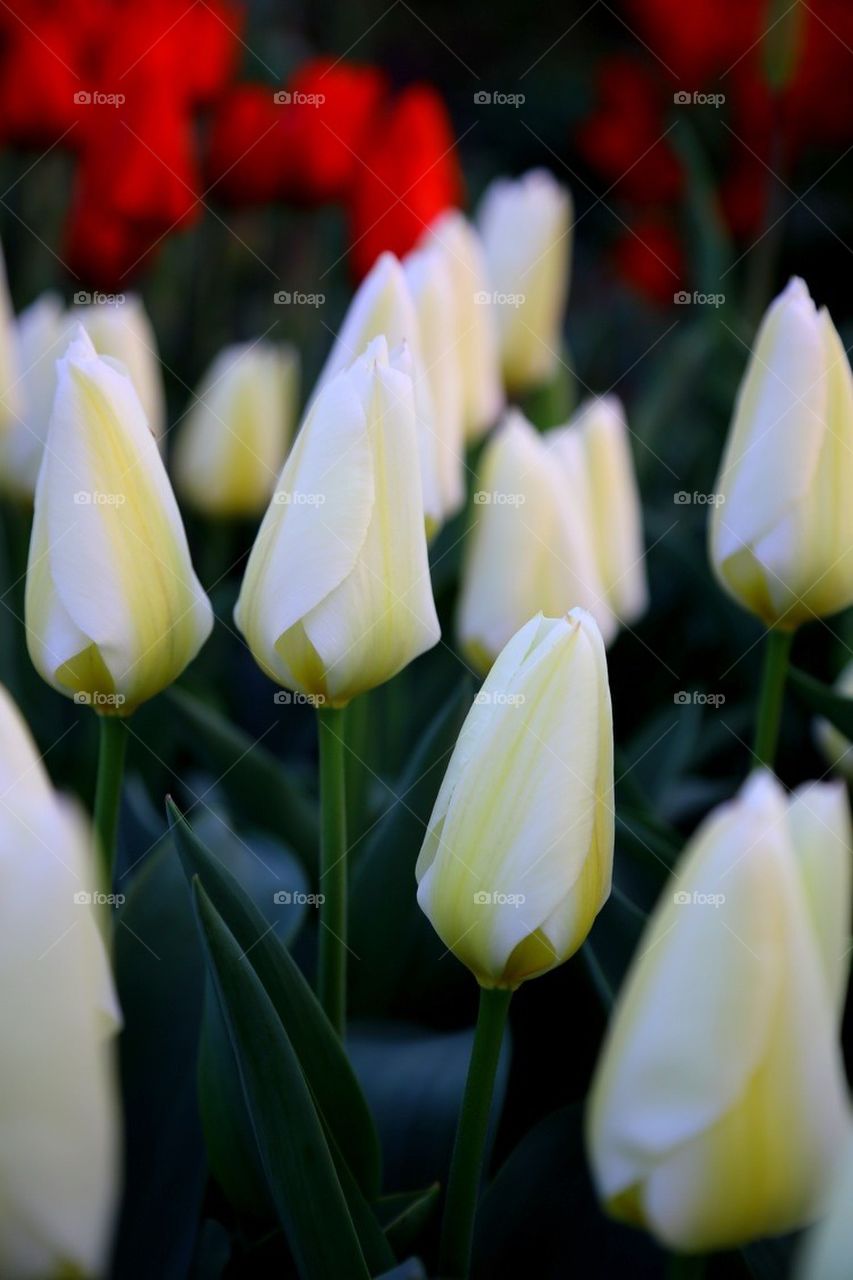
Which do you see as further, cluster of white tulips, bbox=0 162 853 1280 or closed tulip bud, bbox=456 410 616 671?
closed tulip bud, bbox=456 410 616 671

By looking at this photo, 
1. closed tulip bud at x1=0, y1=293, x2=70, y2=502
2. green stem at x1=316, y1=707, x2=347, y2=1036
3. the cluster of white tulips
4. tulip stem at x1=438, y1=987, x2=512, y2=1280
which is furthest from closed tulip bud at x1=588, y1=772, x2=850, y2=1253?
closed tulip bud at x1=0, y1=293, x2=70, y2=502

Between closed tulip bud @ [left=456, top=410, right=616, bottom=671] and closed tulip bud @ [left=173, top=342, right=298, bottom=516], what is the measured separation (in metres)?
0.33

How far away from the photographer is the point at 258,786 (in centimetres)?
84

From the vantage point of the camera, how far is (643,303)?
200 cm

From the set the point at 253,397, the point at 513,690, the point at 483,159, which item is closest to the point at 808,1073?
the point at 513,690

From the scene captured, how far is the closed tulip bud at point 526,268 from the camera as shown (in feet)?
3.76

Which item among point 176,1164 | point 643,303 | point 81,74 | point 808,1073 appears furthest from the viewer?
point 643,303

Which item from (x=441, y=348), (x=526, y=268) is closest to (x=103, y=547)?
(x=441, y=348)

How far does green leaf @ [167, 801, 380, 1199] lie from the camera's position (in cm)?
53

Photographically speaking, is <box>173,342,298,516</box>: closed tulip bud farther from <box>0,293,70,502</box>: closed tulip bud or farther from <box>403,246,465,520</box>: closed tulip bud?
<box>403,246,465,520</box>: closed tulip bud

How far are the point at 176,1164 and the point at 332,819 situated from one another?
0.16m

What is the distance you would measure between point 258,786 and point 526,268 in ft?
1.77

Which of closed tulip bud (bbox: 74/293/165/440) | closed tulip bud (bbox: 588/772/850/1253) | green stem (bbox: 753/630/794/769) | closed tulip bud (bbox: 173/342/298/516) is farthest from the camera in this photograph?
closed tulip bud (bbox: 173/342/298/516)

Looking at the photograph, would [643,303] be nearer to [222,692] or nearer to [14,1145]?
[222,692]
